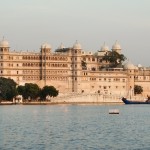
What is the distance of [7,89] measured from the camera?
301 feet

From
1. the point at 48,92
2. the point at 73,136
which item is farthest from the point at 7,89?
the point at 73,136

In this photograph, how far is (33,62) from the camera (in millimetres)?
105750

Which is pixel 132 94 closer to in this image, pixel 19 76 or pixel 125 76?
pixel 125 76

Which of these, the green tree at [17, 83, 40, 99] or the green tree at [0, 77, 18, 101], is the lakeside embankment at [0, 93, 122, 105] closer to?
the green tree at [17, 83, 40, 99]

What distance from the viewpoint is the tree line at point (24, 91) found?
91.8 m

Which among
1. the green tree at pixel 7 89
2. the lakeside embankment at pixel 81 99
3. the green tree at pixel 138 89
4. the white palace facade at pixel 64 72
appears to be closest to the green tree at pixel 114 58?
the white palace facade at pixel 64 72

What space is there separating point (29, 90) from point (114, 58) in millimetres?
26298

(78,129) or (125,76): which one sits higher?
(125,76)

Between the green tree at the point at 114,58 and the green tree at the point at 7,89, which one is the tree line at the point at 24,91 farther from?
the green tree at the point at 114,58

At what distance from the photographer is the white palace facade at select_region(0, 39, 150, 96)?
10406cm

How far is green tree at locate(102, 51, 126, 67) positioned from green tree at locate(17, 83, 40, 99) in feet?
79.8

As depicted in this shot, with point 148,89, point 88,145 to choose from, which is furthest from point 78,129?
point 148,89

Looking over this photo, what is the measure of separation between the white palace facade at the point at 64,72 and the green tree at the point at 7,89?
391 inches

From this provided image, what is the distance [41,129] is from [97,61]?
80434mm
